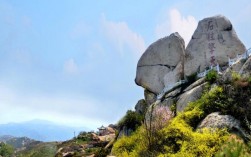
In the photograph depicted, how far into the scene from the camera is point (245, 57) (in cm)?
2622

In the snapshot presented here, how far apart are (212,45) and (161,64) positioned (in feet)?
26.9

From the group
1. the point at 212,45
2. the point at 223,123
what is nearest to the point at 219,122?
the point at 223,123

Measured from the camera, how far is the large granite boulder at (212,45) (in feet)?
108

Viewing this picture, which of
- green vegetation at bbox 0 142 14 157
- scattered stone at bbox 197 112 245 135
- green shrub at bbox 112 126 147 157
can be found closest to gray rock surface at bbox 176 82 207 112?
green shrub at bbox 112 126 147 157

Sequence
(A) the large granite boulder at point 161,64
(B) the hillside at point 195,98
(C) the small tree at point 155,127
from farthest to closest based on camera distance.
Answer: (A) the large granite boulder at point 161,64 < (C) the small tree at point 155,127 < (B) the hillside at point 195,98

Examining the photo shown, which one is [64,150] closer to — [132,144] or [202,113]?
[132,144]

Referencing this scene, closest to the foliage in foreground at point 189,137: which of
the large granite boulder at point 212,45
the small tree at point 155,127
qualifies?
the small tree at point 155,127

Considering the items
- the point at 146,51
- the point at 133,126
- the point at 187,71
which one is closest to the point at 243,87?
the point at 187,71

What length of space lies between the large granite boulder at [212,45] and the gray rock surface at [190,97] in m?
4.96

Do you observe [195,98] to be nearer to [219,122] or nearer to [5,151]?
[219,122]

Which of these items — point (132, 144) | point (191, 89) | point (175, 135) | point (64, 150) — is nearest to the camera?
point (175, 135)

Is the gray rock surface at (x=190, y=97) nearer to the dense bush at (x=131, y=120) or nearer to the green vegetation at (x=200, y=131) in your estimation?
the green vegetation at (x=200, y=131)

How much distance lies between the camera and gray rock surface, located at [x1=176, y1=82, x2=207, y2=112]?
27531 mm

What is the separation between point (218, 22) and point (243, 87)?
13.7 m
